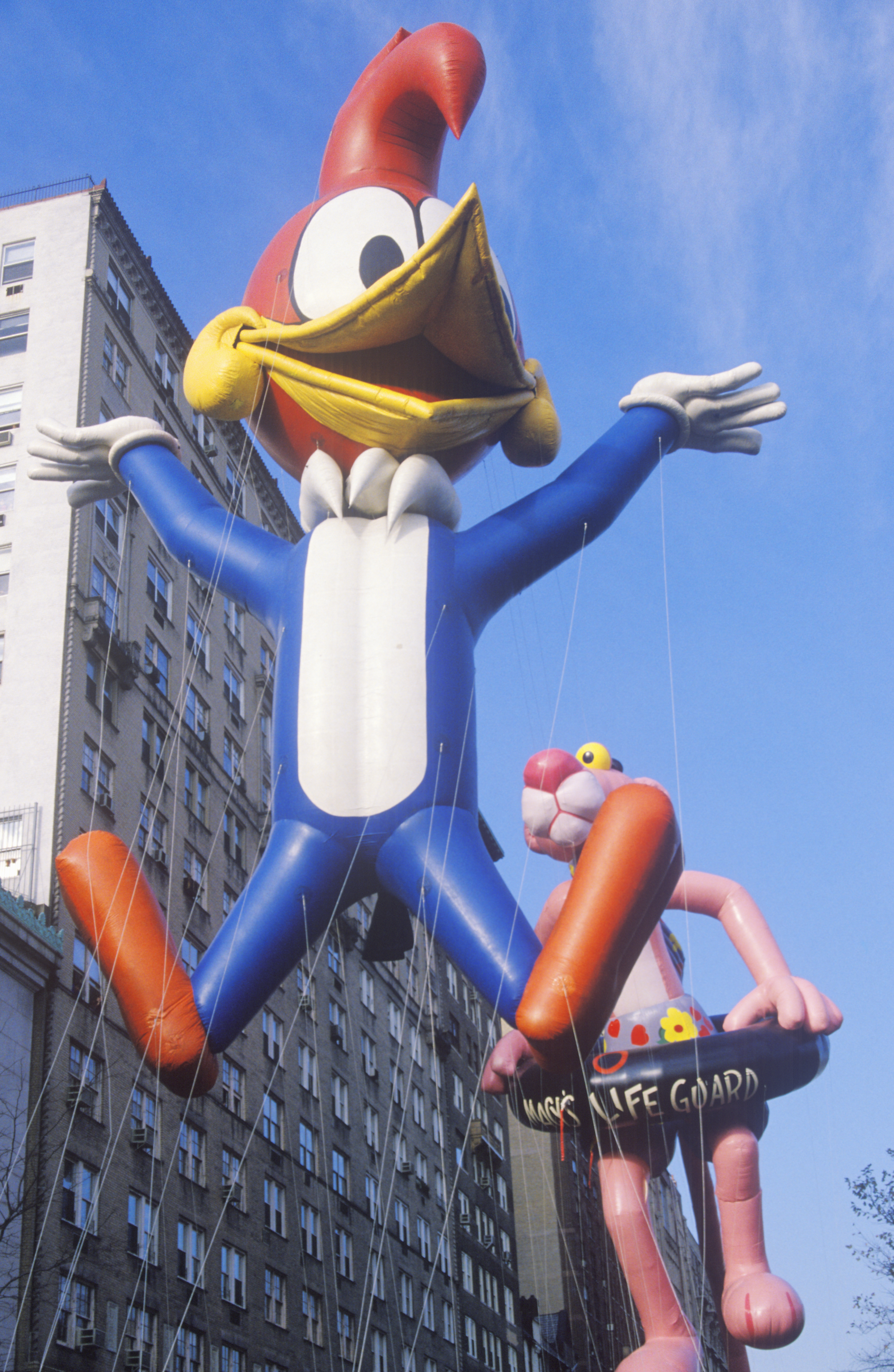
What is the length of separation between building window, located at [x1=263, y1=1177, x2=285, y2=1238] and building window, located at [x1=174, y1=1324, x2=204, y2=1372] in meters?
4.09

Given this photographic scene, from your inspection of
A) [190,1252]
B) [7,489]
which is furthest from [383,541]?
[7,489]

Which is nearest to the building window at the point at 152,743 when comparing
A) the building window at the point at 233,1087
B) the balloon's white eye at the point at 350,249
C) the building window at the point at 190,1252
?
the building window at the point at 233,1087

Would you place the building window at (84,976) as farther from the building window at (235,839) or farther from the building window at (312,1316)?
the building window at (312,1316)

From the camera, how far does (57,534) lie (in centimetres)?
2752

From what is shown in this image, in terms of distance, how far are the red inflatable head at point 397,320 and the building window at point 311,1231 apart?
22.5 meters

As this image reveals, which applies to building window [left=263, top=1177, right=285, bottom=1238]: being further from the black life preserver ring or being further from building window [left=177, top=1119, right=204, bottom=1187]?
the black life preserver ring

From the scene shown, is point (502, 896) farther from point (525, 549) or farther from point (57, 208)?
point (57, 208)

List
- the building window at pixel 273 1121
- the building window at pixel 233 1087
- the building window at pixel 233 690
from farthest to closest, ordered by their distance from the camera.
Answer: the building window at pixel 233 690, the building window at pixel 273 1121, the building window at pixel 233 1087

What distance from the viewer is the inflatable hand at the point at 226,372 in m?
11.0

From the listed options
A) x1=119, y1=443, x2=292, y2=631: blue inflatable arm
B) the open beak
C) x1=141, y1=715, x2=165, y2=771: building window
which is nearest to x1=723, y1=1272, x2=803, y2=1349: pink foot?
x1=119, y1=443, x2=292, y2=631: blue inflatable arm

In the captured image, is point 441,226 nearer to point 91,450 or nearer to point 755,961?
point 91,450

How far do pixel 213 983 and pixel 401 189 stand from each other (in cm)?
598

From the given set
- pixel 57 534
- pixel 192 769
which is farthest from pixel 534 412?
pixel 192 769

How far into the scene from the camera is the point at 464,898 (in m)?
9.39
